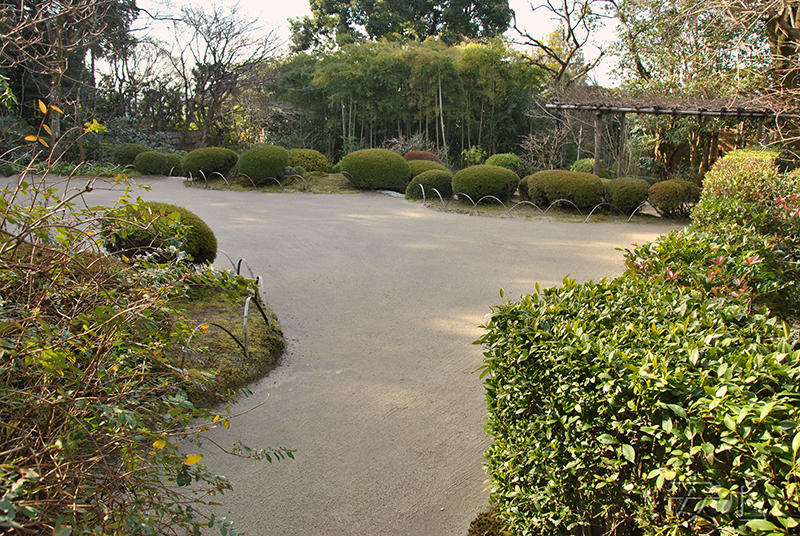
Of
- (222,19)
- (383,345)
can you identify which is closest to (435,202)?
(383,345)

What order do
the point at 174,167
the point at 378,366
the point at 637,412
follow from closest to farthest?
the point at 637,412 < the point at 378,366 < the point at 174,167

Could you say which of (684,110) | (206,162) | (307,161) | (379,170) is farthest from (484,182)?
(206,162)

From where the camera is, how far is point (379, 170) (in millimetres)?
12219

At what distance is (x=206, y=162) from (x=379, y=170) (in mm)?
4377

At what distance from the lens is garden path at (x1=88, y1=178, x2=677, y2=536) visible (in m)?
2.38

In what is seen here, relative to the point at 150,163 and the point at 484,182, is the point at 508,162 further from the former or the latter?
the point at 150,163

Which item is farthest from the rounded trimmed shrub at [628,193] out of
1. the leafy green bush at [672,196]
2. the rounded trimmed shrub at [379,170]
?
the rounded trimmed shrub at [379,170]

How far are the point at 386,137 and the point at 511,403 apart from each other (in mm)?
18855

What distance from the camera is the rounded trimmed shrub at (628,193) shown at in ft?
31.4

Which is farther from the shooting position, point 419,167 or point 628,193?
point 419,167

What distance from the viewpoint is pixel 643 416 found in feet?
4.81

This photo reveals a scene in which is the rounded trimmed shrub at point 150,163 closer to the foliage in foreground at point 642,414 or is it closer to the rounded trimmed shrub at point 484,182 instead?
the rounded trimmed shrub at point 484,182

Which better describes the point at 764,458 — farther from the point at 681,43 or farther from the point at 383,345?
the point at 681,43

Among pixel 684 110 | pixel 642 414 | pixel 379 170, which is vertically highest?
pixel 684 110
